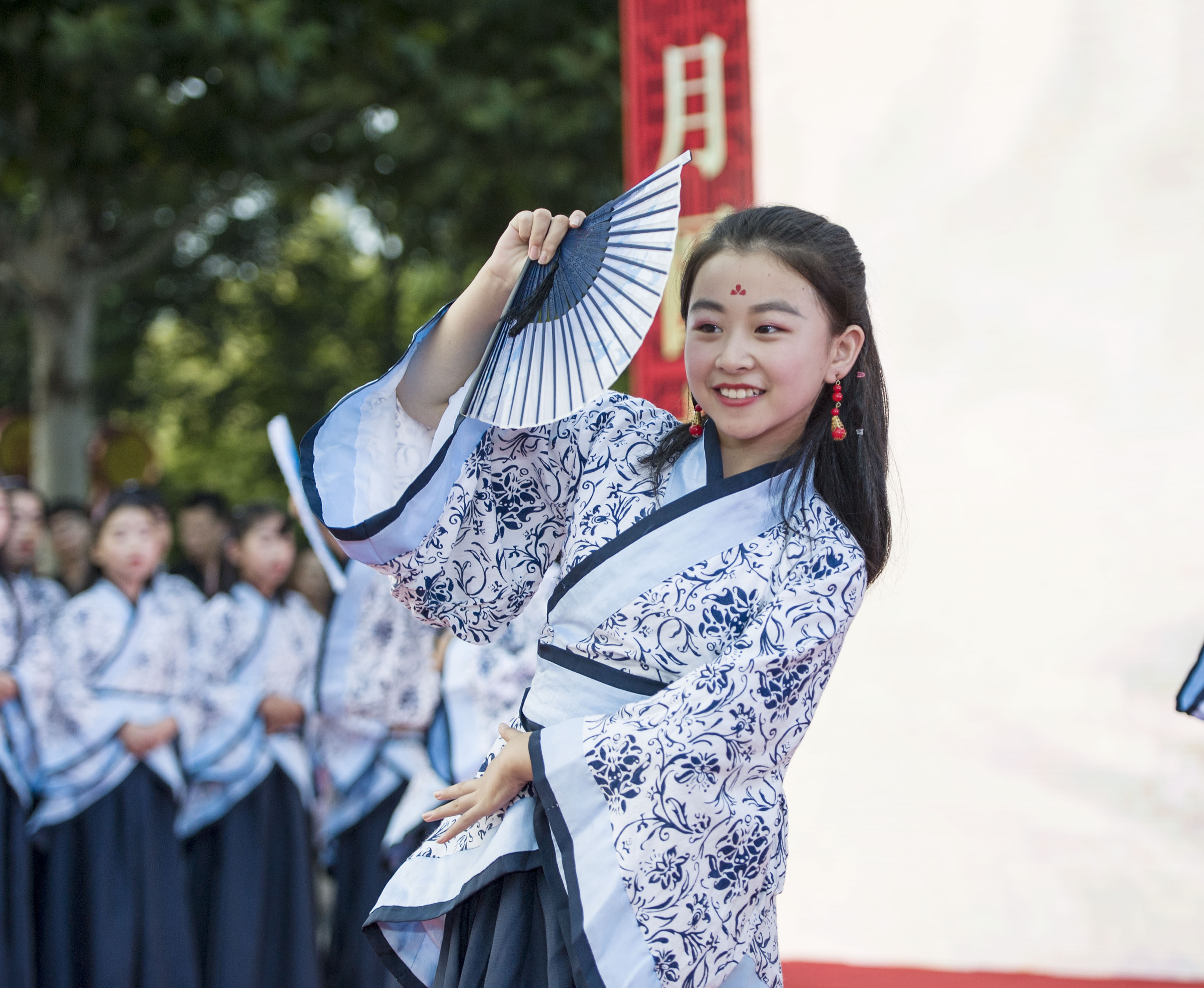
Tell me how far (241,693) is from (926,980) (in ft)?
8.13

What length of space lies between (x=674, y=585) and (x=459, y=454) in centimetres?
35

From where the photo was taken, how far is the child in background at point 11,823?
409 cm

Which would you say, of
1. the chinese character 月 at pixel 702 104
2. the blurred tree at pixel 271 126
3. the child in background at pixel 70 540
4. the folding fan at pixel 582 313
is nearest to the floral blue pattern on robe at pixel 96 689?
the child in background at pixel 70 540

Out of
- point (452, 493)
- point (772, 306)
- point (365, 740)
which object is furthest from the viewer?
A: point (365, 740)

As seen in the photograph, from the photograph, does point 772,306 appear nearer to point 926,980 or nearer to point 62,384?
point 926,980

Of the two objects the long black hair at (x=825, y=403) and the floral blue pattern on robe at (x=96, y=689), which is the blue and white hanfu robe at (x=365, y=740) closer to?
the floral blue pattern on robe at (x=96, y=689)

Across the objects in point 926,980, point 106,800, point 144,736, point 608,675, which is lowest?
point 926,980

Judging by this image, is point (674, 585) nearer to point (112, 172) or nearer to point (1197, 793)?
point (1197, 793)

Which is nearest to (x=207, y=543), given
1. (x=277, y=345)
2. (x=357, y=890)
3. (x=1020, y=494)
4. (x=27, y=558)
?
(x=27, y=558)

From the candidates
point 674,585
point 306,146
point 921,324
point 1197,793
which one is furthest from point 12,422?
point 674,585

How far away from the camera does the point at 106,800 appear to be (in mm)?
4398

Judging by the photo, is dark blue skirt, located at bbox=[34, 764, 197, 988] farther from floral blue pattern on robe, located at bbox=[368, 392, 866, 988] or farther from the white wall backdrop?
floral blue pattern on robe, located at bbox=[368, 392, 866, 988]

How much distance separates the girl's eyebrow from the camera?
1.65 meters

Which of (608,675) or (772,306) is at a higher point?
(772,306)
